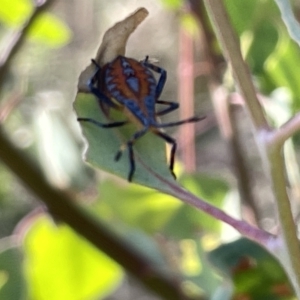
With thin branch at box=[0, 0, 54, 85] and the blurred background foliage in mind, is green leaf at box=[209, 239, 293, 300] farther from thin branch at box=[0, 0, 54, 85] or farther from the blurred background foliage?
thin branch at box=[0, 0, 54, 85]

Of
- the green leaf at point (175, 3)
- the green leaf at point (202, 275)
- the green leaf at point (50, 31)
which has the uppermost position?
the green leaf at point (50, 31)

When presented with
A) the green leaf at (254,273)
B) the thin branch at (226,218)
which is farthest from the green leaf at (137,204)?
the thin branch at (226,218)

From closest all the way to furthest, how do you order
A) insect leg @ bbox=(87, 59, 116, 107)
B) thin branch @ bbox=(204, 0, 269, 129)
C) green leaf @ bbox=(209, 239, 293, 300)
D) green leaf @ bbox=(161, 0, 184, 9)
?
thin branch @ bbox=(204, 0, 269, 129), insect leg @ bbox=(87, 59, 116, 107), green leaf @ bbox=(209, 239, 293, 300), green leaf @ bbox=(161, 0, 184, 9)

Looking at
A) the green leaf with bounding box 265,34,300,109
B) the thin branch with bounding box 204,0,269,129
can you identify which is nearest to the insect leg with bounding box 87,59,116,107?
the thin branch with bounding box 204,0,269,129

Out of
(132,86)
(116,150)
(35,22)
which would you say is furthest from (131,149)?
(35,22)

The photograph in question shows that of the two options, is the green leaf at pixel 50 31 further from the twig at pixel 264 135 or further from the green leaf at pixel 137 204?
the twig at pixel 264 135
